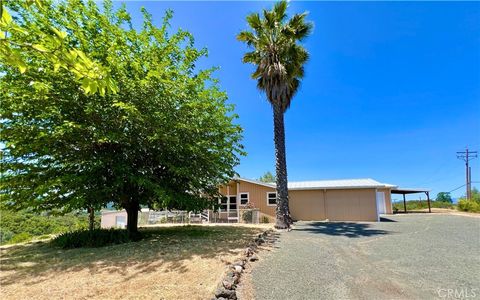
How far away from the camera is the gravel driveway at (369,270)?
450 cm

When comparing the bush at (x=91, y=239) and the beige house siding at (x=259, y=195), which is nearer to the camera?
the bush at (x=91, y=239)

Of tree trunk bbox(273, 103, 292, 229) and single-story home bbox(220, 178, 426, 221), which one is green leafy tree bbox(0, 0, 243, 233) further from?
single-story home bbox(220, 178, 426, 221)

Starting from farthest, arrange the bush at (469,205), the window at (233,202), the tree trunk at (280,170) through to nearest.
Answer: the bush at (469,205), the window at (233,202), the tree trunk at (280,170)

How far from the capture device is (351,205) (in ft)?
61.9

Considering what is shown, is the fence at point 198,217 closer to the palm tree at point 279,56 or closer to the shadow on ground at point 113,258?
the palm tree at point 279,56

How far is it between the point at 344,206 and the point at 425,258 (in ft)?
41.3

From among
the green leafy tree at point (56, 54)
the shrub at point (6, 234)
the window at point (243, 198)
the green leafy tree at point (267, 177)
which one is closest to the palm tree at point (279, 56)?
the window at point (243, 198)

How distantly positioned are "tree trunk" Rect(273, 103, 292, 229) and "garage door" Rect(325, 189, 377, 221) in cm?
705

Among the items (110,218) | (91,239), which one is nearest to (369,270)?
(91,239)

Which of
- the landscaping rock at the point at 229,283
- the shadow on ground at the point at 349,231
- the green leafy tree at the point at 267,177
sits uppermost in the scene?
the green leafy tree at the point at 267,177

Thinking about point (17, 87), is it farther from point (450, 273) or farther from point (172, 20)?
point (450, 273)

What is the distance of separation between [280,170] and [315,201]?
25.5ft

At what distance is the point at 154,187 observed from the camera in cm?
859

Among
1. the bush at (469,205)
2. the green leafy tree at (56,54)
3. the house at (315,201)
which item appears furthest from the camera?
the bush at (469,205)
